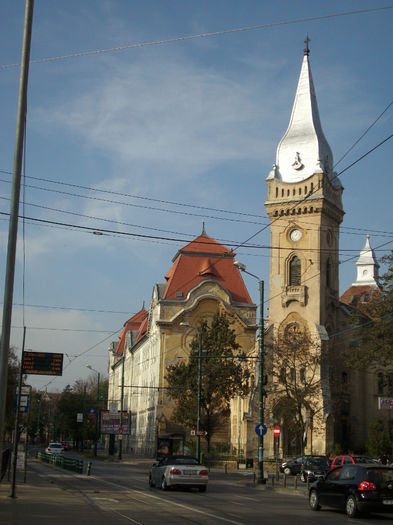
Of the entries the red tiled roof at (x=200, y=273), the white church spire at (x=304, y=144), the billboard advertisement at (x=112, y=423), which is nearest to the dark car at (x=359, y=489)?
the billboard advertisement at (x=112, y=423)

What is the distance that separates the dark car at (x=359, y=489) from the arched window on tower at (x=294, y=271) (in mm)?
42228

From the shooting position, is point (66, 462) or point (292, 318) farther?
point (292, 318)

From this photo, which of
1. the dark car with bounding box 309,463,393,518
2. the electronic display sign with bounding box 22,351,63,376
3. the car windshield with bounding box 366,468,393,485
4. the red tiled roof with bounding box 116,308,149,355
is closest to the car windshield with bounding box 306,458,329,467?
the electronic display sign with bounding box 22,351,63,376

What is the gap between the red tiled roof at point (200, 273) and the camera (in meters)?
69.9

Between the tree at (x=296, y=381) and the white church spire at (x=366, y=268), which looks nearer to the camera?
the tree at (x=296, y=381)

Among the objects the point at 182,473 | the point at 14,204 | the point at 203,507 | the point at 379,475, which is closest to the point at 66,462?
the point at 182,473

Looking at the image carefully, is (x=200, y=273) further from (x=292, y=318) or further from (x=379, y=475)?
(x=379, y=475)

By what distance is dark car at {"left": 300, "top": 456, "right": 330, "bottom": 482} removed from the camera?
1377 inches

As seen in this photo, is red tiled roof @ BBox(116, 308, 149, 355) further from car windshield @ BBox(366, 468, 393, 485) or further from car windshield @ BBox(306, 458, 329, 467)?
car windshield @ BBox(366, 468, 393, 485)

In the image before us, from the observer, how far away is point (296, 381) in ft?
174

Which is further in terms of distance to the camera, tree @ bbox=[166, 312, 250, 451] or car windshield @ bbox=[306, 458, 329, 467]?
tree @ bbox=[166, 312, 250, 451]

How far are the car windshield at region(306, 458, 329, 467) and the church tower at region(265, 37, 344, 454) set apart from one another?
66.7 ft

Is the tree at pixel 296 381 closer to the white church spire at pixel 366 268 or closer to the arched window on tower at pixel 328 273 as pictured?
the arched window on tower at pixel 328 273

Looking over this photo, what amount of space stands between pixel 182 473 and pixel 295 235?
38.5 meters
